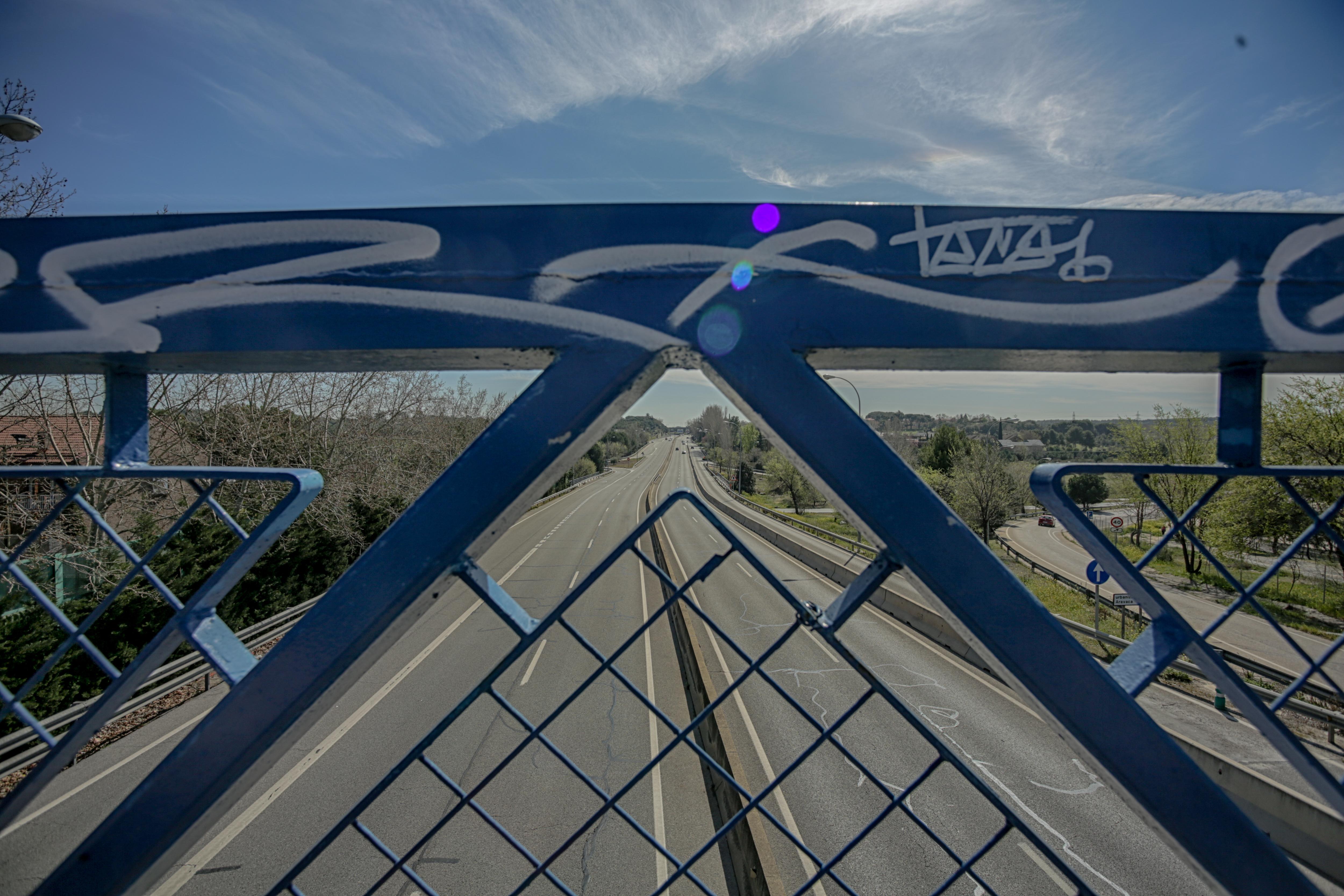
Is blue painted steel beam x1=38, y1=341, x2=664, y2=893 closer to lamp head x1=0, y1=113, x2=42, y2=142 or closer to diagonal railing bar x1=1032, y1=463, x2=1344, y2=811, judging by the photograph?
diagonal railing bar x1=1032, y1=463, x2=1344, y2=811

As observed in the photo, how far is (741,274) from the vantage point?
1.27 meters

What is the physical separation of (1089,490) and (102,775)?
31054mm

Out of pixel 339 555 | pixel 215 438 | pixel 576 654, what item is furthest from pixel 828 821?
pixel 339 555

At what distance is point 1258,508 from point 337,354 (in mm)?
24979

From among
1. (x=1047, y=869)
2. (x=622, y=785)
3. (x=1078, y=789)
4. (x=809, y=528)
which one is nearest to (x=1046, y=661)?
(x=1047, y=869)

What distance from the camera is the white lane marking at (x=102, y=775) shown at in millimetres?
7414

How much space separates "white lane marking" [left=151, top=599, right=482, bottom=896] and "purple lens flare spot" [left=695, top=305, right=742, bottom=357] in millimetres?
8578

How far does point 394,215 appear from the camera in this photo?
4.28 ft

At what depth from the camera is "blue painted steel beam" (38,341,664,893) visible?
1.18 m

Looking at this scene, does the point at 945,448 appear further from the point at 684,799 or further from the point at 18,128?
the point at 18,128

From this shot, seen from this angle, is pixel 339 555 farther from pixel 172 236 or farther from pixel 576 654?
pixel 172 236

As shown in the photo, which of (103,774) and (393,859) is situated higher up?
(393,859)

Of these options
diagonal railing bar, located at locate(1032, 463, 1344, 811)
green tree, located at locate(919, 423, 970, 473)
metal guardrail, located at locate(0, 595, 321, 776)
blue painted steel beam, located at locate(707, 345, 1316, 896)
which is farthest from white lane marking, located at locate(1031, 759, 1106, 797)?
green tree, located at locate(919, 423, 970, 473)

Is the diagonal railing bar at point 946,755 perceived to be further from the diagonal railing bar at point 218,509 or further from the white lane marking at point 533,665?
the white lane marking at point 533,665
